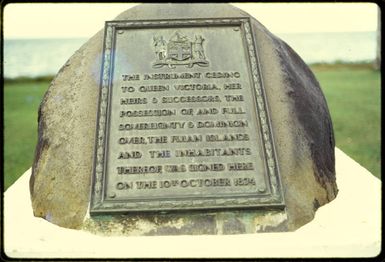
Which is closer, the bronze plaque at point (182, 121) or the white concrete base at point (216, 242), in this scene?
the white concrete base at point (216, 242)

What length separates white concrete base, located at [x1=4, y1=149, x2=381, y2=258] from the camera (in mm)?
3947

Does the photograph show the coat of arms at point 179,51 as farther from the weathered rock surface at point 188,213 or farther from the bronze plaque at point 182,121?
the weathered rock surface at point 188,213

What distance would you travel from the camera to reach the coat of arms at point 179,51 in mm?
5008

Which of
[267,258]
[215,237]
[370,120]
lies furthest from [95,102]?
[370,120]

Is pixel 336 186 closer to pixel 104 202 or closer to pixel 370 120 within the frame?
pixel 104 202

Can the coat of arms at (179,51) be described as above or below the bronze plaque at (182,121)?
above

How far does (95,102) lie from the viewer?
16.1 feet

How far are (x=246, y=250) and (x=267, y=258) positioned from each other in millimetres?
167

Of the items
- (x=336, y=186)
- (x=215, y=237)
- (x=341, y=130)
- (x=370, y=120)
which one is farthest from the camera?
(x=370, y=120)

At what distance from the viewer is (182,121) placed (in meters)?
4.68

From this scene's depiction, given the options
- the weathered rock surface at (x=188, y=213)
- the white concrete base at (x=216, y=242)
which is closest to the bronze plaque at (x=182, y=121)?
the weathered rock surface at (x=188, y=213)

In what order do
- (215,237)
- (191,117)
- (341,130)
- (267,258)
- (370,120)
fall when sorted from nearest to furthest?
(267,258) → (215,237) → (191,117) → (341,130) → (370,120)

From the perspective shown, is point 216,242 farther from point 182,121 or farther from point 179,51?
point 179,51

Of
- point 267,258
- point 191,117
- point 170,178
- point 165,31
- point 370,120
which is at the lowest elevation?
point 370,120
